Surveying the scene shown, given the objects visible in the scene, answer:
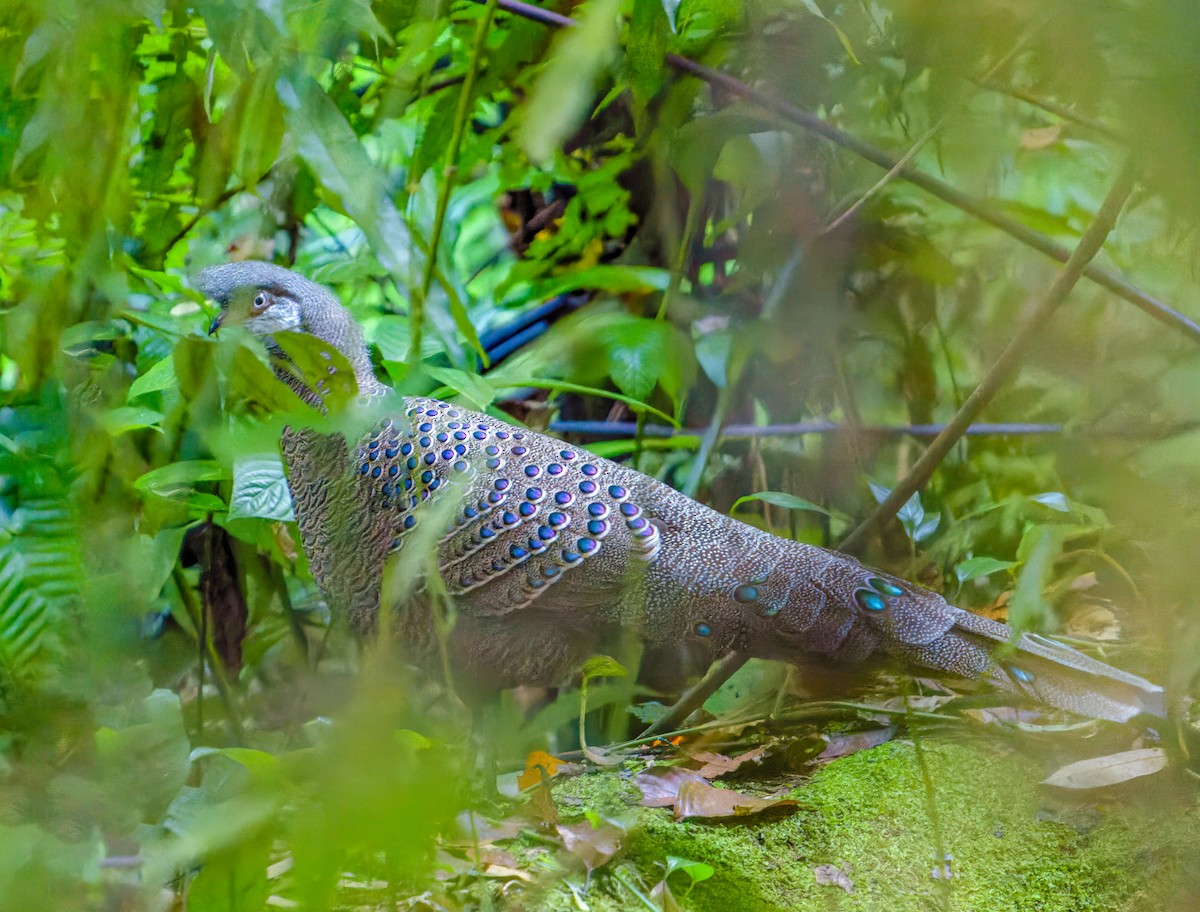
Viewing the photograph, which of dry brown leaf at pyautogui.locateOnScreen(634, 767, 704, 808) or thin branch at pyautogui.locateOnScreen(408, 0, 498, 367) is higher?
thin branch at pyautogui.locateOnScreen(408, 0, 498, 367)

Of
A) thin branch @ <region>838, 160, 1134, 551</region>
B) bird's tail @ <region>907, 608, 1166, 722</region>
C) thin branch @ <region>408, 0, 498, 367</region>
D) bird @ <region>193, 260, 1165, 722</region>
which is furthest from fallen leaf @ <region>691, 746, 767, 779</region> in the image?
thin branch @ <region>408, 0, 498, 367</region>

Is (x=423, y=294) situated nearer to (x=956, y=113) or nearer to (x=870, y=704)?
(x=956, y=113)

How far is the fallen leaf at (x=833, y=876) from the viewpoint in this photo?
87cm

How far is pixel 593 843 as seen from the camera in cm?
87

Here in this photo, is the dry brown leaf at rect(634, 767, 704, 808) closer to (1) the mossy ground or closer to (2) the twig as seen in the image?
(1) the mossy ground

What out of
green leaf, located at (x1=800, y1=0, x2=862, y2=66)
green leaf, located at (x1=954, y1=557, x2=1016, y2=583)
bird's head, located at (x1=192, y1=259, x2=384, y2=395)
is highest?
green leaf, located at (x1=800, y1=0, x2=862, y2=66)

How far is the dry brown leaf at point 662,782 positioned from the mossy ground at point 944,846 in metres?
0.02

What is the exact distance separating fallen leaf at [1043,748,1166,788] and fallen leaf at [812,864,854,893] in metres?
0.24

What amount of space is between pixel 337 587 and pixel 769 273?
0.69m

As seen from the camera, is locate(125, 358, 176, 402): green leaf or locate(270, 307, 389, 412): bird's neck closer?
locate(125, 358, 176, 402): green leaf

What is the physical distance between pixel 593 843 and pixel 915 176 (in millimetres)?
700

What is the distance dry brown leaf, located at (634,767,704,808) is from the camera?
1026mm

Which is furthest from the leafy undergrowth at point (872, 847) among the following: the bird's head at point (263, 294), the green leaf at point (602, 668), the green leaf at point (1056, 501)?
the bird's head at point (263, 294)

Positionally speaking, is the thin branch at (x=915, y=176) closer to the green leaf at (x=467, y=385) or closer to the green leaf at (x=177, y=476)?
the green leaf at (x=467, y=385)
